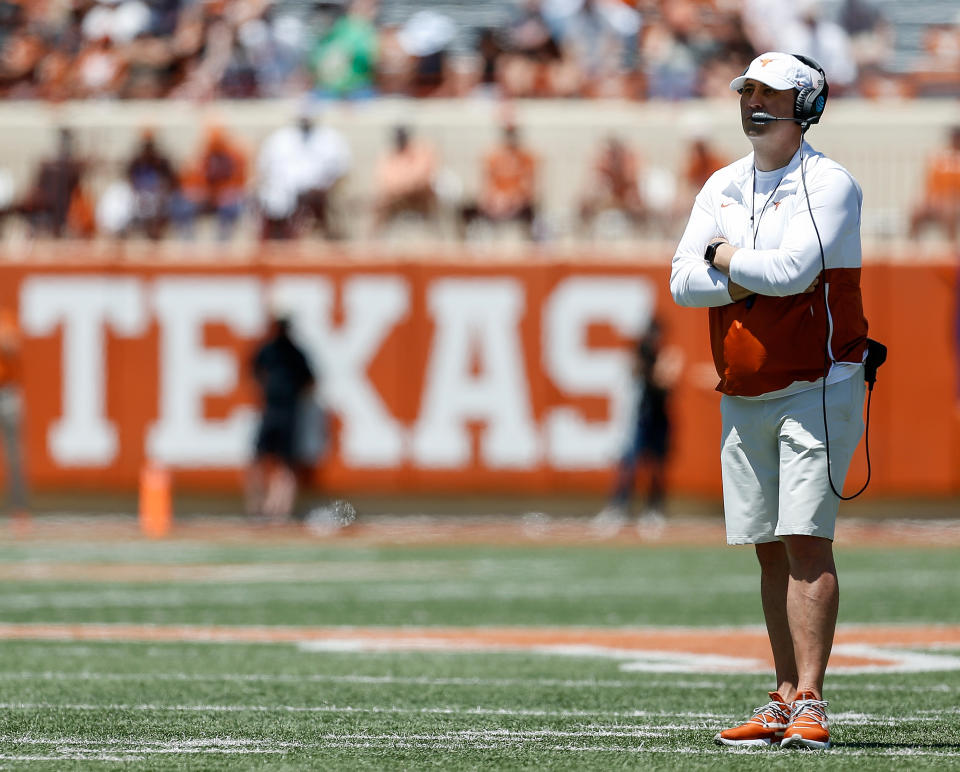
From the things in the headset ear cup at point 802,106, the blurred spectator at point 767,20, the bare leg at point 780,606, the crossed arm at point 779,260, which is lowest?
the bare leg at point 780,606

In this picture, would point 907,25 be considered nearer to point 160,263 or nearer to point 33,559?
point 160,263

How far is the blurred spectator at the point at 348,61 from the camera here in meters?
22.2

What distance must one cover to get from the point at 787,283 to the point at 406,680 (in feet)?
9.60

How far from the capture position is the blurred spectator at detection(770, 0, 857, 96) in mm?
21625

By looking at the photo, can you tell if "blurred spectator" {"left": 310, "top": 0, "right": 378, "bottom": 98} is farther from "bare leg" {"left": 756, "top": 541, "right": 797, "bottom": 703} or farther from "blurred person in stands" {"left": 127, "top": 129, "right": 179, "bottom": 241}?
"bare leg" {"left": 756, "top": 541, "right": 797, "bottom": 703}

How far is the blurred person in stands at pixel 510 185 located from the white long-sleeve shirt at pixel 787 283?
14162mm

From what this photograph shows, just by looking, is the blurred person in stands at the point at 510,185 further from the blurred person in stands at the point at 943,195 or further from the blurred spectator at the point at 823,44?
the blurred person in stands at the point at 943,195

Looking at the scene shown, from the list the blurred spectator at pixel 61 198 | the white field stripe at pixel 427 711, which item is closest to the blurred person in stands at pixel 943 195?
the blurred spectator at pixel 61 198

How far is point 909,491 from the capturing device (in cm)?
1997

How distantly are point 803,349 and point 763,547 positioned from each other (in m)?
0.67

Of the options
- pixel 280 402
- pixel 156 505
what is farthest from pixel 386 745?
pixel 280 402

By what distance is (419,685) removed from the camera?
7.77 meters

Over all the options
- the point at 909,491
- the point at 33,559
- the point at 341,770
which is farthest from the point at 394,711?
the point at 909,491

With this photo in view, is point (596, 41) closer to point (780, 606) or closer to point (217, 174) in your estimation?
point (217, 174)
